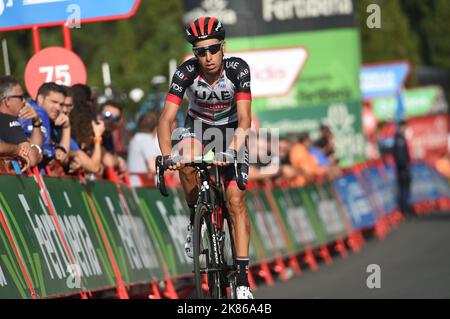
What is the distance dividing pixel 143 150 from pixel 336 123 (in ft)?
36.0

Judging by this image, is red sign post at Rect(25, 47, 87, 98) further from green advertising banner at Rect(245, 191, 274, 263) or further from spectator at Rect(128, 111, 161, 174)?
green advertising banner at Rect(245, 191, 274, 263)

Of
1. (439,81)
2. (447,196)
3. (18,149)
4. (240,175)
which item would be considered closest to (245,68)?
(240,175)

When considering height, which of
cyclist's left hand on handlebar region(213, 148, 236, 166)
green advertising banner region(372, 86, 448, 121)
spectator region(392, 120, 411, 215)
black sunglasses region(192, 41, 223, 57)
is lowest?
green advertising banner region(372, 86, 448, 121)

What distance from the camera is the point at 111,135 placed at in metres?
12.4

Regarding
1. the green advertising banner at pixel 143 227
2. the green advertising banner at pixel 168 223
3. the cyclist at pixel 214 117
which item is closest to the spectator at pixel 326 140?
the green advertising banner at pixel 168 223

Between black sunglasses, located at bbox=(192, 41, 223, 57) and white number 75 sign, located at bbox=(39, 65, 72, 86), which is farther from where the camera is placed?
white number 75 sign, located at bbox=(39, 65, 72, 86)

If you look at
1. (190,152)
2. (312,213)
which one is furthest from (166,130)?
(312,213)

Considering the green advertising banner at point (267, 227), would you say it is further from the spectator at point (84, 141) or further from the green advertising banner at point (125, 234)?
the spectator at point (84, 141)

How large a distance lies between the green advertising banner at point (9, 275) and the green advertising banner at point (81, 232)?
1.15 meters

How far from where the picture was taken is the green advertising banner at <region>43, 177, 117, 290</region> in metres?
9.60

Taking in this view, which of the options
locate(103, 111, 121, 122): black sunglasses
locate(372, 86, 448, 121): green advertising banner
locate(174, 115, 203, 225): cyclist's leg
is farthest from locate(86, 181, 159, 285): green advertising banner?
locate(372, 86, 448, 121): green advertising banner

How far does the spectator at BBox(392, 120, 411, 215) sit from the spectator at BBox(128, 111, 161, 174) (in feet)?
49.0

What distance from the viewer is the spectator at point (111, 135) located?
12031mm

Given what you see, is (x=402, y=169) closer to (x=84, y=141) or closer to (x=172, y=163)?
(x=84, y=141)
